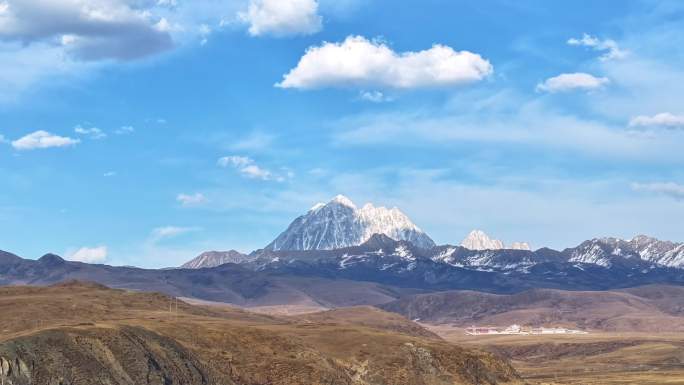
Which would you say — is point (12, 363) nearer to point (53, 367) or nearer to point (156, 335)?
point (53, 367)

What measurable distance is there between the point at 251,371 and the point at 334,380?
17.2 meters

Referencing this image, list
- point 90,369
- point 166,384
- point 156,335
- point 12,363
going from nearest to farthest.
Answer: point 12,363 → point 90,369 → point 166,384 → point 156,335

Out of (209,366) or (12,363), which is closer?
(12,363)

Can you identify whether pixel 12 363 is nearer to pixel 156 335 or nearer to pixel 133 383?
pixel 133 383

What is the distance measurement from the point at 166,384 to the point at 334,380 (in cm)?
4269

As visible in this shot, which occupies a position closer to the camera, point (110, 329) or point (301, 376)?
point (110, 329)

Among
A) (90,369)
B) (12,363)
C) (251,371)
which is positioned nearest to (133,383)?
(90,369)

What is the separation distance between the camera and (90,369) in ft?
508

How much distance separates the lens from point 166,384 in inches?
6550

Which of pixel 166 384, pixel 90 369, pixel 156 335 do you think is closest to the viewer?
pixel 90 369

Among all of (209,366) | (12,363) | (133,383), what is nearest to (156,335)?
(209,366)

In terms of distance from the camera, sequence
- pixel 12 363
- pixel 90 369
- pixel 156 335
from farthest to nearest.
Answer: pixel 156 335 → pixel 90 369 → pixel 12 363

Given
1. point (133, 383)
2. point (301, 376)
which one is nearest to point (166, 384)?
point (133, 383)

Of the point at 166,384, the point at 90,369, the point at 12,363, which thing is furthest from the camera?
the point at 166,384
